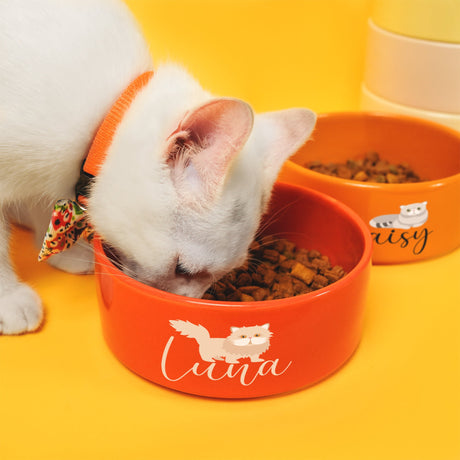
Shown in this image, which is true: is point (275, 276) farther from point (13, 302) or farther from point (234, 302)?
point (13, 302)

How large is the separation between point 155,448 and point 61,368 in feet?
0.80

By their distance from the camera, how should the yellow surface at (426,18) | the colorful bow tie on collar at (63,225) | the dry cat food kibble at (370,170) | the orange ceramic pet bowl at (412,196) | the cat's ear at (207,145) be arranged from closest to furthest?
the cat's ear at (207,145) < the colorful bow tie on collar at (63,225) < the orange ceramic pet bowl at (412,196) < the dry cat food kibble at (370,170) < the yellow surface at (426,18)

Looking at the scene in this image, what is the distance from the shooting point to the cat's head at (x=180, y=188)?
88 centimetres

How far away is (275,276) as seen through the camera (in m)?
1.19

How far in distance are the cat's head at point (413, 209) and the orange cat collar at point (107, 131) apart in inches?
22.2

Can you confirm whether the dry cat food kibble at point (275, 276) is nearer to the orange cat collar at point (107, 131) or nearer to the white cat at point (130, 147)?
the white cat at point (130, 147)

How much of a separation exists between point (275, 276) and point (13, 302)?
1.53 ft

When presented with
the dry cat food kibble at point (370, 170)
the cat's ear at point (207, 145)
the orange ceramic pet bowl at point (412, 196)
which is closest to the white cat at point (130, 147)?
the cat's ear at point (207, 145)

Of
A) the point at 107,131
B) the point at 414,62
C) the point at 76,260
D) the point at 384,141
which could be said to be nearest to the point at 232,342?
the point at 107,131

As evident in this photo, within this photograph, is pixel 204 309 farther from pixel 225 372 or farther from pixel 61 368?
pixel 61 368

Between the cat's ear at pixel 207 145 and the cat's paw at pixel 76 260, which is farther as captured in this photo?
the cat's paw at pixel 76 260

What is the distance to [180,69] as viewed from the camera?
3.71ft

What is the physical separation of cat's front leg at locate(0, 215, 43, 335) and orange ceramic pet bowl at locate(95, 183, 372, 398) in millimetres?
169

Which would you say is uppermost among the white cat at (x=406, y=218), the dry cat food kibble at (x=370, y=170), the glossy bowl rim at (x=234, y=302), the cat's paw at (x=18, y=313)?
the glossy bowl rim at (x=234, y=302)
